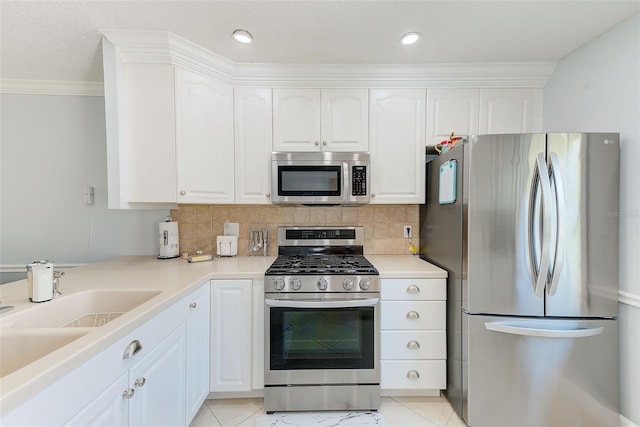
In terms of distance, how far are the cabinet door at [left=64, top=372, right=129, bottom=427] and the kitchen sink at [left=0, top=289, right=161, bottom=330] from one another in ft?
1.50

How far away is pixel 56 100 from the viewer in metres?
2.23

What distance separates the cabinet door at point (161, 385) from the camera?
3.55ft

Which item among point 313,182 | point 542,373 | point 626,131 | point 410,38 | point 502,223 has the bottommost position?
point 542,373

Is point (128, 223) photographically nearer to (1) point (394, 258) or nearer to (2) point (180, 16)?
(2) point (180, 16)

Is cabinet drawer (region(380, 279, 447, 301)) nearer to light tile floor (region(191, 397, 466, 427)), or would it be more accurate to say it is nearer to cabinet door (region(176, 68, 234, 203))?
light tile floor (region(191, 397, 466, 427))

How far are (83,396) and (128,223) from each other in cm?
188

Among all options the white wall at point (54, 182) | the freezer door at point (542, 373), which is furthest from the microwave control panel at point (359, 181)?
→ the white wall at point (54, 182)

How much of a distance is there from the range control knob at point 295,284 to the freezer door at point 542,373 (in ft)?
3.55

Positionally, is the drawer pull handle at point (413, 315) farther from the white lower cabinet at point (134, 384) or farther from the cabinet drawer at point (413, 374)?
the white lower cabinet at point (134, 384)

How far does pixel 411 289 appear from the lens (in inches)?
70.7

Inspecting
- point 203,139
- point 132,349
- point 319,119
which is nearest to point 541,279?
point 319,119

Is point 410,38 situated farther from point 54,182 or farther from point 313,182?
point 54,182

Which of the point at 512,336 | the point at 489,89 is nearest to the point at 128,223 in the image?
the point at 512,336

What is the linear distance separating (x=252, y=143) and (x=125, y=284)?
4.16 ft
